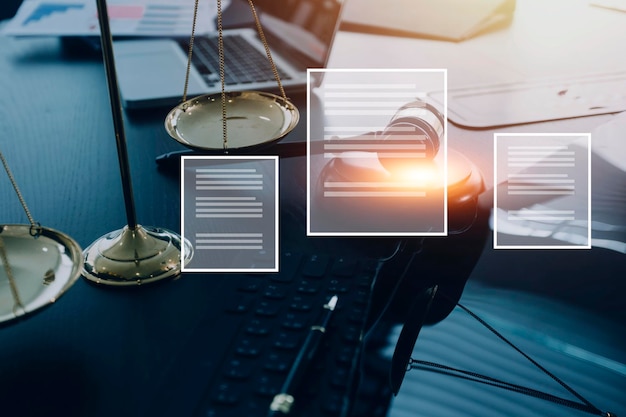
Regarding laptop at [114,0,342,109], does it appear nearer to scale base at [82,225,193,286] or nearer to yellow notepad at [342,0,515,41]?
yellow notepad at [342,0,515,41]

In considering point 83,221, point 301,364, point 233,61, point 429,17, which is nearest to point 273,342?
point 301,364

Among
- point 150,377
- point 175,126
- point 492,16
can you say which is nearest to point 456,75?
point 492,16

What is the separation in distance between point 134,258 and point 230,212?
13 cm

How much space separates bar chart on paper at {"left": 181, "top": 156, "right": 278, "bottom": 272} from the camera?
594 mm

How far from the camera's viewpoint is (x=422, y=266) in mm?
590

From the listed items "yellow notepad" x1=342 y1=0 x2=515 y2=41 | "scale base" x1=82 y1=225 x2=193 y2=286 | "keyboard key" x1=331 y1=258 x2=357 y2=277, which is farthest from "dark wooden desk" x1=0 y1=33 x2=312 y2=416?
"yellow notepad" x1=342 y1=0 x2=515 y2=41

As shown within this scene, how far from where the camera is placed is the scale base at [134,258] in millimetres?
564

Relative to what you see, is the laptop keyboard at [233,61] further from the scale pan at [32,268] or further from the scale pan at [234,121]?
the scale pan at [32,268]

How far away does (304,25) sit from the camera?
3.29 feet

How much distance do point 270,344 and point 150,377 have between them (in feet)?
0.31

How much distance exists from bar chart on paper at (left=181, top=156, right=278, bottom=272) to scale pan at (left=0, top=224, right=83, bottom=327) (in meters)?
0.13

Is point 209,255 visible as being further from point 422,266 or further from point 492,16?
point 492,16

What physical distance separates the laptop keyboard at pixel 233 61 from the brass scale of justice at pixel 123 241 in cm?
37

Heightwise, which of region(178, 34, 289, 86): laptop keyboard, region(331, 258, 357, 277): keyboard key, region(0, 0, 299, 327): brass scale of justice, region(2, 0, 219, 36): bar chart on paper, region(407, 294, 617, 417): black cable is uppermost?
region(2, 0, 219, 36): bar chart on paper
